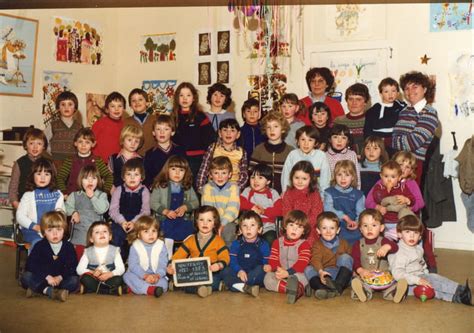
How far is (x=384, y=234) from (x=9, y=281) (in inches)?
99.5

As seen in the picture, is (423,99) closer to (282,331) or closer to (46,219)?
(282,331)

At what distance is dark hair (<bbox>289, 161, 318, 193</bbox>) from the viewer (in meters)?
4.28

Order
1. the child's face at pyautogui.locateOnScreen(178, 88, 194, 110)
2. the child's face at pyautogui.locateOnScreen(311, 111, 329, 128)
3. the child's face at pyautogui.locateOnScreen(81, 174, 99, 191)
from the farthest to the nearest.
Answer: the child's face at pyautogui.locateOnScreen(178, 88, 194, 110), the child's face at pyautogui.locateOnScreen(311, 111, 329, 128), the child's face at pyautogui.locateOnScreen(81, 174, 99, 191)

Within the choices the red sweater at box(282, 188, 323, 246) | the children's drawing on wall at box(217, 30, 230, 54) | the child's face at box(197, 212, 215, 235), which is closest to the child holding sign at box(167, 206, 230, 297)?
the child's face at box(197, 212, 215, 235)

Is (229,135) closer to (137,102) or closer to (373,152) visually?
(137,102)

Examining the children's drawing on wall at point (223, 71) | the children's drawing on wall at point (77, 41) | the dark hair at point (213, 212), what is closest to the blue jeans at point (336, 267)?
the dark hair at point (213, 212)

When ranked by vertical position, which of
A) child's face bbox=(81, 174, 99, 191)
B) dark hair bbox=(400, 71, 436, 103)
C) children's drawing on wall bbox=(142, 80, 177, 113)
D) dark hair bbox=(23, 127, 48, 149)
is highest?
children's drawing on wall bbox=(142, 80, 177, 113)

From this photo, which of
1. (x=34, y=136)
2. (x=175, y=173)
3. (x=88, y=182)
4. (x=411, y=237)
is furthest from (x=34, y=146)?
(x=411, y=237)

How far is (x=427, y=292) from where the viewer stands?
377cm

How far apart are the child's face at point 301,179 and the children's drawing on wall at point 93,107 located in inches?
116

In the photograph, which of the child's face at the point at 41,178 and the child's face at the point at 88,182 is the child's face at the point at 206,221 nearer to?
the child's face at the point at 88,182

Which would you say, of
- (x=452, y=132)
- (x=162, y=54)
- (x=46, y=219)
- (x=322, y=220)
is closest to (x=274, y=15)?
(x=162, y=54)

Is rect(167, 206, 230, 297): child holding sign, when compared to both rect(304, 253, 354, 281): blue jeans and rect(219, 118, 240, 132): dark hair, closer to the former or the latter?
rect(304, 253, 354, 281): blue jeans

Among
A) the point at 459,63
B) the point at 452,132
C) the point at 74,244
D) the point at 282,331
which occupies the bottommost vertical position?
Result: the point at 282,331
